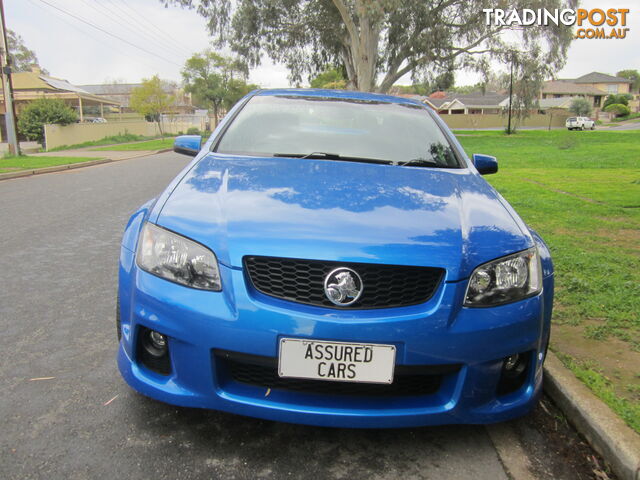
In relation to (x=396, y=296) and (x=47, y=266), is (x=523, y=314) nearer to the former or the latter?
(x=396, y=296)

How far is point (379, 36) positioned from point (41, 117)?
18.7 m

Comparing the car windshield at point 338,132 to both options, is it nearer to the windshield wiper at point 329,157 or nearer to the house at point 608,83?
the windshield wiper at point 329,157

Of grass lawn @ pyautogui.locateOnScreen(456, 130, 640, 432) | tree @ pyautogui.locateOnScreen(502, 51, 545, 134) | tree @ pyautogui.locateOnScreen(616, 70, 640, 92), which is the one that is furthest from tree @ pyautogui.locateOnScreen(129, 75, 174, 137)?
tree @ pyautogui.locateOnScreen(616, 70, 640, 92)

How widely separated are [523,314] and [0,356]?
2.61 metres

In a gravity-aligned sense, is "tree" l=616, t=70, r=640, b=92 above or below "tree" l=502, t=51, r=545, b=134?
above

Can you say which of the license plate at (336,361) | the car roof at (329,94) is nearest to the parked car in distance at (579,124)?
the car roof at (329,94)

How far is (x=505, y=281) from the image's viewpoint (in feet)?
6.79

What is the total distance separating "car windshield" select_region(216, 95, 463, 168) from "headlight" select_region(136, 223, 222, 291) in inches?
43.6

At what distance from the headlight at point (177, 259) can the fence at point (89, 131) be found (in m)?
28.7

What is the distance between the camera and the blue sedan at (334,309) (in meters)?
1.88

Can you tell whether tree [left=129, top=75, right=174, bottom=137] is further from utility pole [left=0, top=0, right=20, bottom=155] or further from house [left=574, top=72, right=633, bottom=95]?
house [left=574, top=72, right=633, bottom=95]

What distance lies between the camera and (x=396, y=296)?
6.37ft

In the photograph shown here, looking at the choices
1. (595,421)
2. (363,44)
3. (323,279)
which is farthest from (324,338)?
(363,44)

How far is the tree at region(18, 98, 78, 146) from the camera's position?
2908cm
